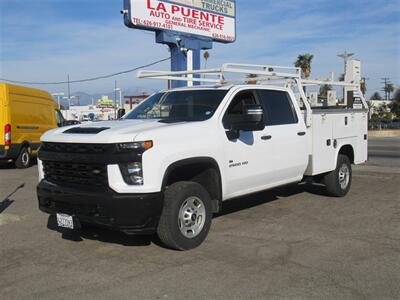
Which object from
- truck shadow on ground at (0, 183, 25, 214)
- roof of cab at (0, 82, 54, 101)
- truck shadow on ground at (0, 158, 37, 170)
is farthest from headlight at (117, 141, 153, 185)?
truck shadow on ground at (0, 158, 37, 170)

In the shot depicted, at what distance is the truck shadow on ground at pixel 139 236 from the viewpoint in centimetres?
620

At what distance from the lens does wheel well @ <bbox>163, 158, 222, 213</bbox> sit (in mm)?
5797

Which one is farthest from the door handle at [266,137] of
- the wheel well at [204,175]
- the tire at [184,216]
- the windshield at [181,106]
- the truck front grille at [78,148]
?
the truck front grille at [78,148]

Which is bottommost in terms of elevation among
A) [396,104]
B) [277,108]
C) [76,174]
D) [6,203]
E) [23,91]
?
[6,203]

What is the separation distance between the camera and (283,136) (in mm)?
7387

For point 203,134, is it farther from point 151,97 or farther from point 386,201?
point 386,201

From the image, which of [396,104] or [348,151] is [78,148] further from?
[396,104]

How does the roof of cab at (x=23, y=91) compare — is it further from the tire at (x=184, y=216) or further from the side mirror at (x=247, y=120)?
the tire at (x=184, y=216)

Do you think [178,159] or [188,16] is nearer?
[178,159]

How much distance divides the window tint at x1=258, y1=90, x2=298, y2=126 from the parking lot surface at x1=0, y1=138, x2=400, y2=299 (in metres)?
1.46

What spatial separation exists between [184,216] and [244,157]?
135 cm

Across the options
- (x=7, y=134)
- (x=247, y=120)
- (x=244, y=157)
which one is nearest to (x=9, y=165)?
(x=7, y=134)

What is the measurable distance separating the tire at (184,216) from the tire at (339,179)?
3.62 meters

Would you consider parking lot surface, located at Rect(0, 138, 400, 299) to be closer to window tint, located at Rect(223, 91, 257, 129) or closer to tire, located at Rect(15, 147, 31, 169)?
window tint, located at Rect(223, 91, 257, 129)
